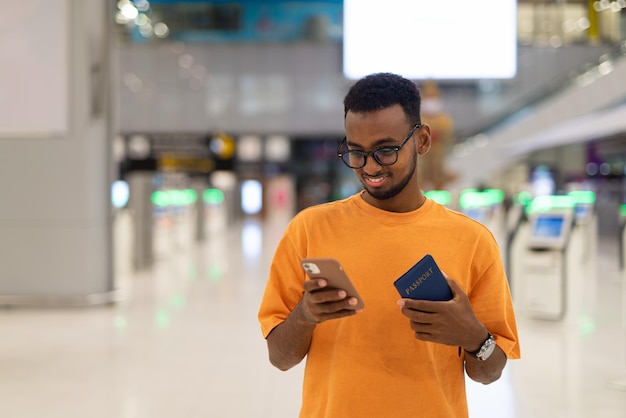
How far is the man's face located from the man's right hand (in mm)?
312

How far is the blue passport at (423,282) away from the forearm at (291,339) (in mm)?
269

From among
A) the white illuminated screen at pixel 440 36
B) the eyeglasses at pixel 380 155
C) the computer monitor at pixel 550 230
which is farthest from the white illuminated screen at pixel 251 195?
the eyeglasses at pixel 380 155

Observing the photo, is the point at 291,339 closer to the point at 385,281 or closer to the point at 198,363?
the point at 385,281

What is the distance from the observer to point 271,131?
119 feet

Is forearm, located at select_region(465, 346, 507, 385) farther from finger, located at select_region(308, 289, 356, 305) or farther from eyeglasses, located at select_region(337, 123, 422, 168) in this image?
eyeglasses, located at select_region(337, 123, 422, 168)

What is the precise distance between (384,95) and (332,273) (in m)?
0.47

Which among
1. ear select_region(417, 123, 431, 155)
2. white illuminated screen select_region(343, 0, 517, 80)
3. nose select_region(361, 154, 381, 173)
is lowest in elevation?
nose select_region(361, 154, 381, 173)

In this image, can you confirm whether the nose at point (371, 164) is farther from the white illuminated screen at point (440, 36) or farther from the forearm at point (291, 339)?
the white illuminated screen at point (440, 36)

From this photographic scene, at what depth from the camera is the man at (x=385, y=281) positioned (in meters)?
1.74

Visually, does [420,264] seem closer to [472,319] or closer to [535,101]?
[472,319]

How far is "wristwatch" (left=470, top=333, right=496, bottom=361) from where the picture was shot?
67.6 inches

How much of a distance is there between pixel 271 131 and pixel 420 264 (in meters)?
35.1

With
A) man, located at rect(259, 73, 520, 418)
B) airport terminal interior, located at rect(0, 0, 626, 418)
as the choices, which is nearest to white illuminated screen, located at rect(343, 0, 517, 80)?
airport terminal interior, located at rect(0, 0, 626, 418)

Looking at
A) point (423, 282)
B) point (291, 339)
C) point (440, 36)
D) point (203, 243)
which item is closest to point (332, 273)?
point (423, 282)
